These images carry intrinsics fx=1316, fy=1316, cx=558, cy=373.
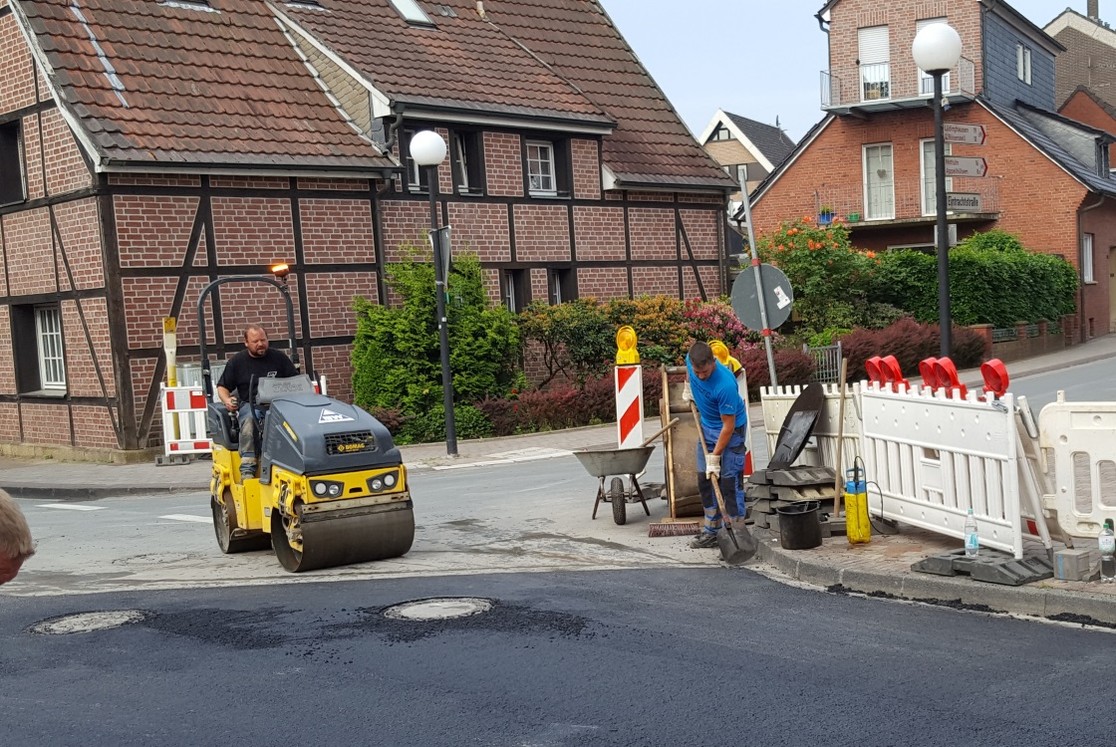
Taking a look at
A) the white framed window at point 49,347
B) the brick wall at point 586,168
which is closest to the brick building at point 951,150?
the brick wall at point 586,168

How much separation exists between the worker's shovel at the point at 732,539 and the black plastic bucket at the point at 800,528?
34 centimetres

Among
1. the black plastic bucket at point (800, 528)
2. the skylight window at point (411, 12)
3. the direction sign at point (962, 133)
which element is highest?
the skylight window at point (411, 12)

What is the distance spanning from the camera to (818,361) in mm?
24703

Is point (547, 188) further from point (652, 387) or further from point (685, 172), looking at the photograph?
point (652, 387)

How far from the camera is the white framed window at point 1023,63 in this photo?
130 feet

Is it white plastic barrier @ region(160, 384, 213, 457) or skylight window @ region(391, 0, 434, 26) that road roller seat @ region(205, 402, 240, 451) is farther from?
skylight window @ region(391, 0, 434, 26)

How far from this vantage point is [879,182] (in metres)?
38.2

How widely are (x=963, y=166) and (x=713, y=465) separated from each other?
390 cm

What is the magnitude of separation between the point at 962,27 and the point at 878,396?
30163 millimetres

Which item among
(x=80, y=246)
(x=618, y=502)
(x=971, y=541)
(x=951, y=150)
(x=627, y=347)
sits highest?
(x=951, y=150)

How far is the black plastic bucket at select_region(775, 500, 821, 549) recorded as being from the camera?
30.8ft

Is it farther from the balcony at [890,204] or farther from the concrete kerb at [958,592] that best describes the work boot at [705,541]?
the balcony at [890,204]

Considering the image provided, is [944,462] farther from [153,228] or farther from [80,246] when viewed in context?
[80,246]

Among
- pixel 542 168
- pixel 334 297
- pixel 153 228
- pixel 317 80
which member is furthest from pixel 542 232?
pixel 153 228
